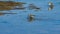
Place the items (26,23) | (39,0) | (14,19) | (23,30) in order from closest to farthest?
(23,30) → (26,23) → (14,19) → (39,0)

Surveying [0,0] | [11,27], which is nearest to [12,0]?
[0,0]

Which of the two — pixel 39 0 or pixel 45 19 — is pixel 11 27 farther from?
pixel 39 0

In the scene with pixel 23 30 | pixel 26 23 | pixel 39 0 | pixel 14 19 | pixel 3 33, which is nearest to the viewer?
pixel 3 33

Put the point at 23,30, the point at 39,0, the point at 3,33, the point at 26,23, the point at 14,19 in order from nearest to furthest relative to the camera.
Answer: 1. the point at 3,33
2. the point at 23,30
3. the point at 26,23
4. the point at 14,19
5. the point at 39,0

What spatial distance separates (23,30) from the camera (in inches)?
352

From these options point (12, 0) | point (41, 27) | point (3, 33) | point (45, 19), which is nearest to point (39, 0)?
point (12, 0)

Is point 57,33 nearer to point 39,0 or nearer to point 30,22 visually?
point 30,22

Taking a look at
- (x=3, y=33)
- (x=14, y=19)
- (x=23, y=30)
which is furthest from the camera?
(x=14, y=19)

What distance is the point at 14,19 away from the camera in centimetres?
1099

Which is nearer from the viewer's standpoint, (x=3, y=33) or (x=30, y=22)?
(x=3, y=33)

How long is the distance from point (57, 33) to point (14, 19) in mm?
3014

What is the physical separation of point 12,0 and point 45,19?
8.59 m

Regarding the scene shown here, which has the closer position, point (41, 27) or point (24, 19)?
point (41, 27)

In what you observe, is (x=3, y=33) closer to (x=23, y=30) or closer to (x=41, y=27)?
(x=23, y=30)
